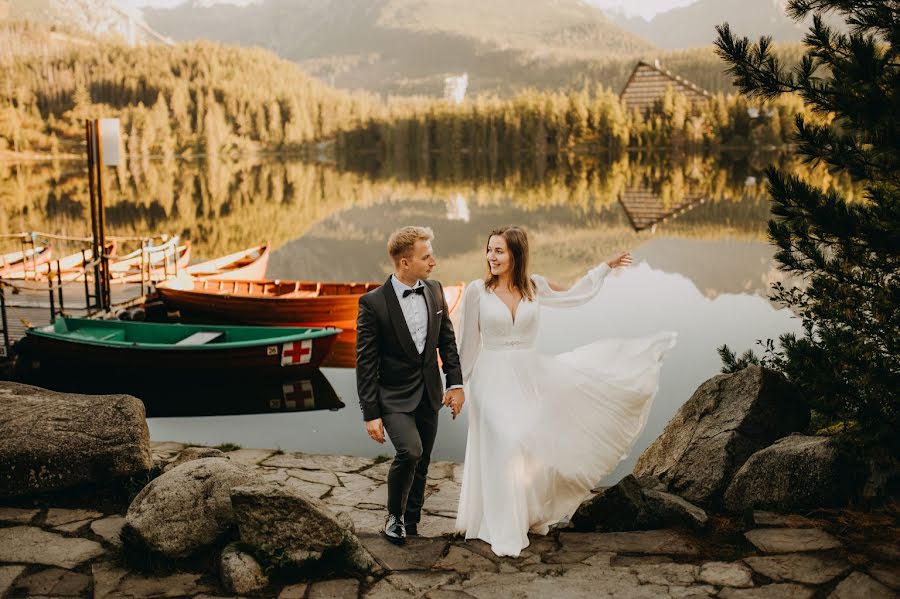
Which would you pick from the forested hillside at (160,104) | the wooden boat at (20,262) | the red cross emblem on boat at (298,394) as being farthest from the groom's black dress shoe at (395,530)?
the forested hillside at (160,104)

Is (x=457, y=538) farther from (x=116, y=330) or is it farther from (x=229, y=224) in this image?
(x=229, y=224)

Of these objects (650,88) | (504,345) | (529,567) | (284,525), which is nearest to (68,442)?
(284,525)

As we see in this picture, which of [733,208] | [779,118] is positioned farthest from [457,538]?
[779,118]

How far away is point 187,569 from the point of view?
4.76 metres

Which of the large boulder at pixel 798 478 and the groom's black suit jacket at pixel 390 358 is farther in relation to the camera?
the large boulder at pixel 798 478

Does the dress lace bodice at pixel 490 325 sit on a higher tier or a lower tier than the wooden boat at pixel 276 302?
higher

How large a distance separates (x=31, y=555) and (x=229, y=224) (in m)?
35.5

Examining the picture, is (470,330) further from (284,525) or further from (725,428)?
(725,428)

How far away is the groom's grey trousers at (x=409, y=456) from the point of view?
16.7 ft

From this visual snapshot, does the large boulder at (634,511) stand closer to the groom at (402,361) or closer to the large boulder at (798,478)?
the large boulder at (798,478)

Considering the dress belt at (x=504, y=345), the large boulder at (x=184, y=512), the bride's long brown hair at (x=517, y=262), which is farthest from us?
the dress belt at (x=504, y=345)

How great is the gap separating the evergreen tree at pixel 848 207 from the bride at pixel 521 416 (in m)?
1.36

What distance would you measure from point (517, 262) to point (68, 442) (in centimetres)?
324

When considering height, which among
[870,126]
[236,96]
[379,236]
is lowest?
[379,236]
